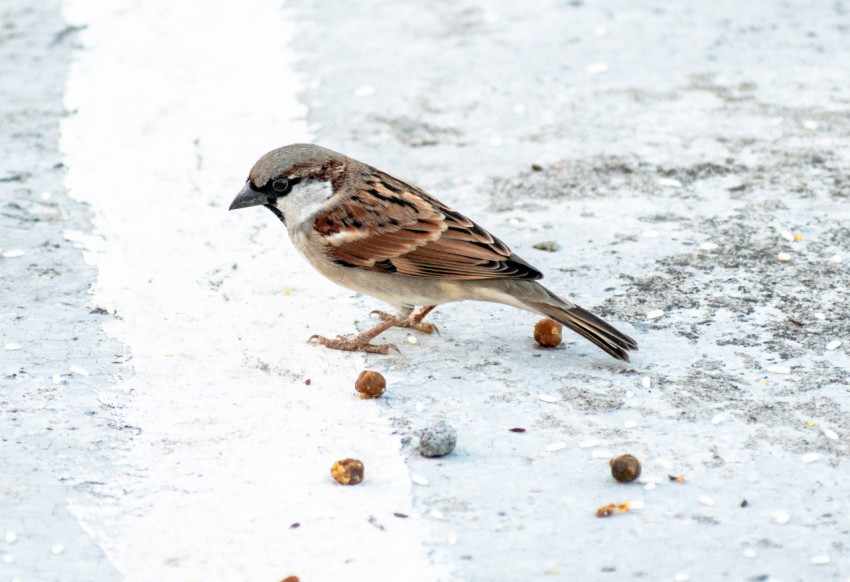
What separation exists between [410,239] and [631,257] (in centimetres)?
109

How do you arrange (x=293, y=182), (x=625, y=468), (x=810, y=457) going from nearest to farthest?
(x=625, y=468) → (x=810, y=457) → (x=293, y=182)

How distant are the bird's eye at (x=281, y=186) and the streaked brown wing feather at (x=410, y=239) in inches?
8.8

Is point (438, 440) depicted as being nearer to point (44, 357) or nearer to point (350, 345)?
point (350, 345)

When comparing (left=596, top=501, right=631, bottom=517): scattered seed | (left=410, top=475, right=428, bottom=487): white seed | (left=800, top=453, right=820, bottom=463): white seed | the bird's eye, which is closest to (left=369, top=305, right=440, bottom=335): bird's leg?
the bird's eye

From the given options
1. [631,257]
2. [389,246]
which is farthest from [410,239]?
[631,257]

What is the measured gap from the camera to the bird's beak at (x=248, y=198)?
4.51 meters

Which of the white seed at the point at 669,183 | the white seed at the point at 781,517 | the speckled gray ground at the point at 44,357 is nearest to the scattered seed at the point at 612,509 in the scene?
the white seed at the point at 781,517

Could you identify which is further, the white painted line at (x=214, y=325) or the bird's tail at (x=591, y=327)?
the bird's tail at (x=591, y=327)

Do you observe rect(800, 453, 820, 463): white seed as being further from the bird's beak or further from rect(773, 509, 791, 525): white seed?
the bird's beak

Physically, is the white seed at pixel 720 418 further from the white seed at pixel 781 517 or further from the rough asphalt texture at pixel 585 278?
the white seed at pixel 781 517

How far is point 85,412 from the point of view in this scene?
364 cm

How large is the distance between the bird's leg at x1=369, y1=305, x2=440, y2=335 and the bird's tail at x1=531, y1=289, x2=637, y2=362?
1.84 ft

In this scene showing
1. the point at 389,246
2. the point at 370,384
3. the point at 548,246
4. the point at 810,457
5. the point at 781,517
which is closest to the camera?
the point at 781,517

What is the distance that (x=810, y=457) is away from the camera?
329 cm
